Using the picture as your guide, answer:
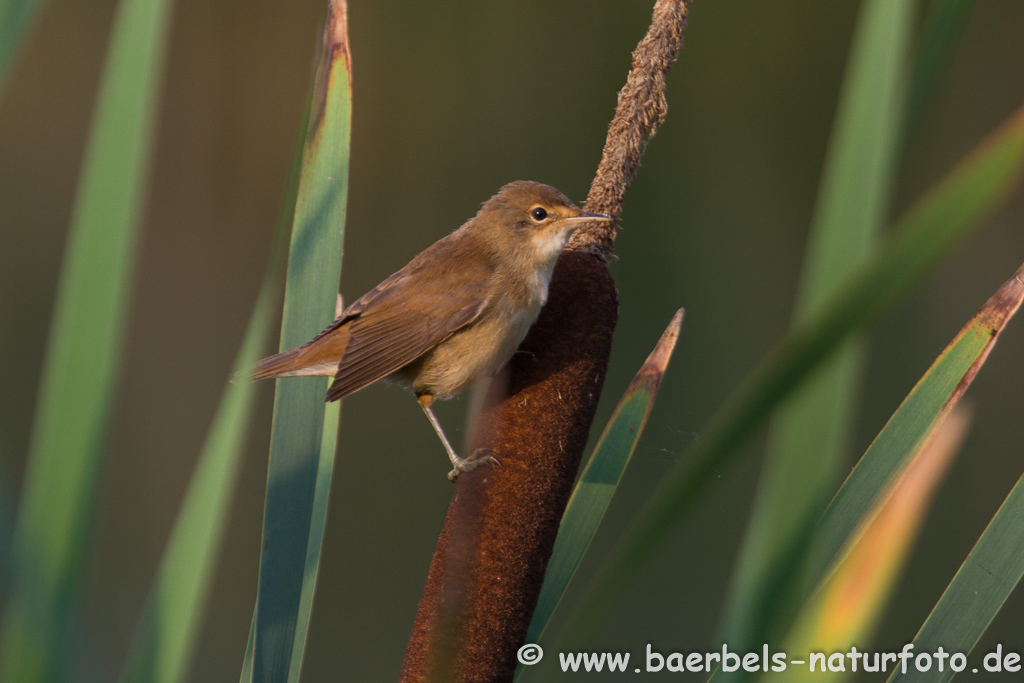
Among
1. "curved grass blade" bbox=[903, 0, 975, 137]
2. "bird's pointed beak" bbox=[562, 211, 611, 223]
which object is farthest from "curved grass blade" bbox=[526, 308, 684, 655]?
"curved grass blade" bbox=[903, 0, 975, 137]

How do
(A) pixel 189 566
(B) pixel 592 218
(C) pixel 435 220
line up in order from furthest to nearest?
(C) pixel 435 220 < (B) pixel 592 218 < (A) pixel 189 566

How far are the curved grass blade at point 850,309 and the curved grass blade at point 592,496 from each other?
26.2 inches

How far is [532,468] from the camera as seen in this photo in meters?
1.19

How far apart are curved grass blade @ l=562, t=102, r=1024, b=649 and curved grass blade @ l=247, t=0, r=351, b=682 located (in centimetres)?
59

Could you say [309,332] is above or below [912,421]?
above

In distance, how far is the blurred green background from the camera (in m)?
4.10

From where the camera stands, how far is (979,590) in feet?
3.28

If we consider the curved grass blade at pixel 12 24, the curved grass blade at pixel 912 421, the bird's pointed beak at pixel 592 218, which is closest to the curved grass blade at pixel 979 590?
the curved grass blade at pixel 912 421

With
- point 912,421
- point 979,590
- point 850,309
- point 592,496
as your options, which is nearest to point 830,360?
point 850,309

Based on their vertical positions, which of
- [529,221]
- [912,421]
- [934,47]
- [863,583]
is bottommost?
[863,583]

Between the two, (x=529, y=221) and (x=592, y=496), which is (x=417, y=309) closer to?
(x=529, y=221)

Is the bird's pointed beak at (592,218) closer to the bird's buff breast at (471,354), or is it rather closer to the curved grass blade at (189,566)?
the bird's buff breast at (471,354)

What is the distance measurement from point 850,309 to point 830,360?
0.17 ft

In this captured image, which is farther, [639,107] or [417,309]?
[417,309]
